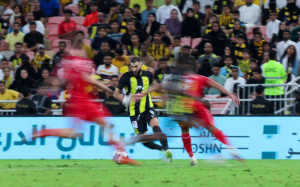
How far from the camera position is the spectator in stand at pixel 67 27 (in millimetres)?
18797

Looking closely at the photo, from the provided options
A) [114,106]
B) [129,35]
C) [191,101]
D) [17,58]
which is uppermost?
[129,35]

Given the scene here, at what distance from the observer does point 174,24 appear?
61.7ft

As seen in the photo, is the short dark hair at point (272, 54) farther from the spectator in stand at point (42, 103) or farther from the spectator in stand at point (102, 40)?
the spectator in stand at point (42, 103)

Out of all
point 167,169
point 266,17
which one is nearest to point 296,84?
point 266,17

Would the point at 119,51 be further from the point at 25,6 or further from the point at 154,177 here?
the point at 154,177

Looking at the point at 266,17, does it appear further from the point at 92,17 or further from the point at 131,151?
the point at 131,151

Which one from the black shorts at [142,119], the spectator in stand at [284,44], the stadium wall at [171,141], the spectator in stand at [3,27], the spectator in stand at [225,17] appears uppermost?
the spectator in stand at [225,17]

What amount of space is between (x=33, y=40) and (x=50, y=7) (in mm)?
2300

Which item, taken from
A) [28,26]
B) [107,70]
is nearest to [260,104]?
[107,70]

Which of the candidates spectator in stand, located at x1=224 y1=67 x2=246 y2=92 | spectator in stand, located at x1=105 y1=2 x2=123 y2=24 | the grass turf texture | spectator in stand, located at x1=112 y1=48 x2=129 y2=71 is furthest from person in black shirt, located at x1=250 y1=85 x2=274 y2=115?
spectator in stand, located at x1=105 y1=2 x2=123 y2=24

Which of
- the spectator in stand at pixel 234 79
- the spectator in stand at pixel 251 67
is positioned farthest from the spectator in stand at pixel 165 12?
the spectator in stand at pixel 234 79

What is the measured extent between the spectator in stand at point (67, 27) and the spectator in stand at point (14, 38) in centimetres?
134

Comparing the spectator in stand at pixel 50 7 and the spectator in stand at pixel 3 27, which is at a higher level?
the spectator in stand at pixel 50 7

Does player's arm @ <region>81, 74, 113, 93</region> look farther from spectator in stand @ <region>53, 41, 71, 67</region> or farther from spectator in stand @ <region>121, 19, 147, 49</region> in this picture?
spectator in stand @ <region>121, 19, 147, 49</region>
